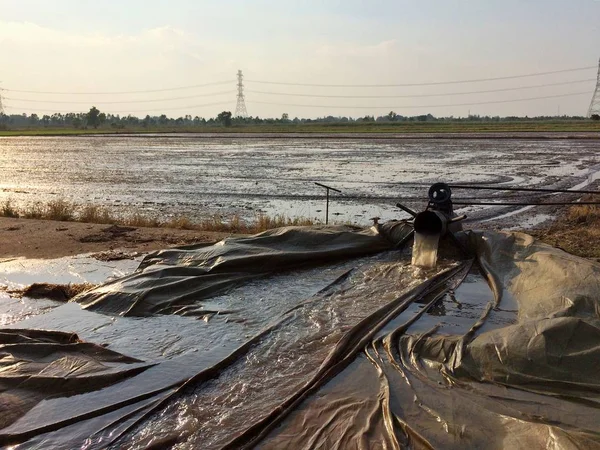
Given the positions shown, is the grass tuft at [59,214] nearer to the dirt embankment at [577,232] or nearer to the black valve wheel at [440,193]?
the black valve wheel at [440,193]

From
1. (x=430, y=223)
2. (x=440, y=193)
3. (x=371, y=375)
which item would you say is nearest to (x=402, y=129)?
(x=440, y=193)

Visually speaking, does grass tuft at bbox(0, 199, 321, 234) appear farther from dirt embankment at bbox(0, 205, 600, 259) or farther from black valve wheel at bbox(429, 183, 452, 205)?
black valve wheel at bbox(429, 183, 452, 205)

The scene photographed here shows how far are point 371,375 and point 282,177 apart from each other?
15804mm

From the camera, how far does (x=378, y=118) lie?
12900cm

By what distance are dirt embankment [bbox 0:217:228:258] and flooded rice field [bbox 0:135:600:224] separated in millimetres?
2937

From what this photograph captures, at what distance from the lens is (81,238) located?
9.40 metres

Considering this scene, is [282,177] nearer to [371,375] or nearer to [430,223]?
[430,223]

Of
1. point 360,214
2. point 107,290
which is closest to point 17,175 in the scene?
point 360,214

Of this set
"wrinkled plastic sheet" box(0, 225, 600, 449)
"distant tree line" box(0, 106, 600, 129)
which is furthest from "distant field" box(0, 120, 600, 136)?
"wrinkled plastic sheet" box(0, 225, 600, 449)

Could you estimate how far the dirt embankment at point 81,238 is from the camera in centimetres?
868

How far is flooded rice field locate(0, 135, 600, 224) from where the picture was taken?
14109 millimetres

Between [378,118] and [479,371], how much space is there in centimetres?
12905

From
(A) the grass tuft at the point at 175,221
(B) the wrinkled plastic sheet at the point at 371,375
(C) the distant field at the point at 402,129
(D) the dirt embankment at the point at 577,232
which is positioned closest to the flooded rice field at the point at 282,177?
(A) the grass tuft at the point at 175,221

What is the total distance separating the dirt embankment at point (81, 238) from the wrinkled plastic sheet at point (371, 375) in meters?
2.75
